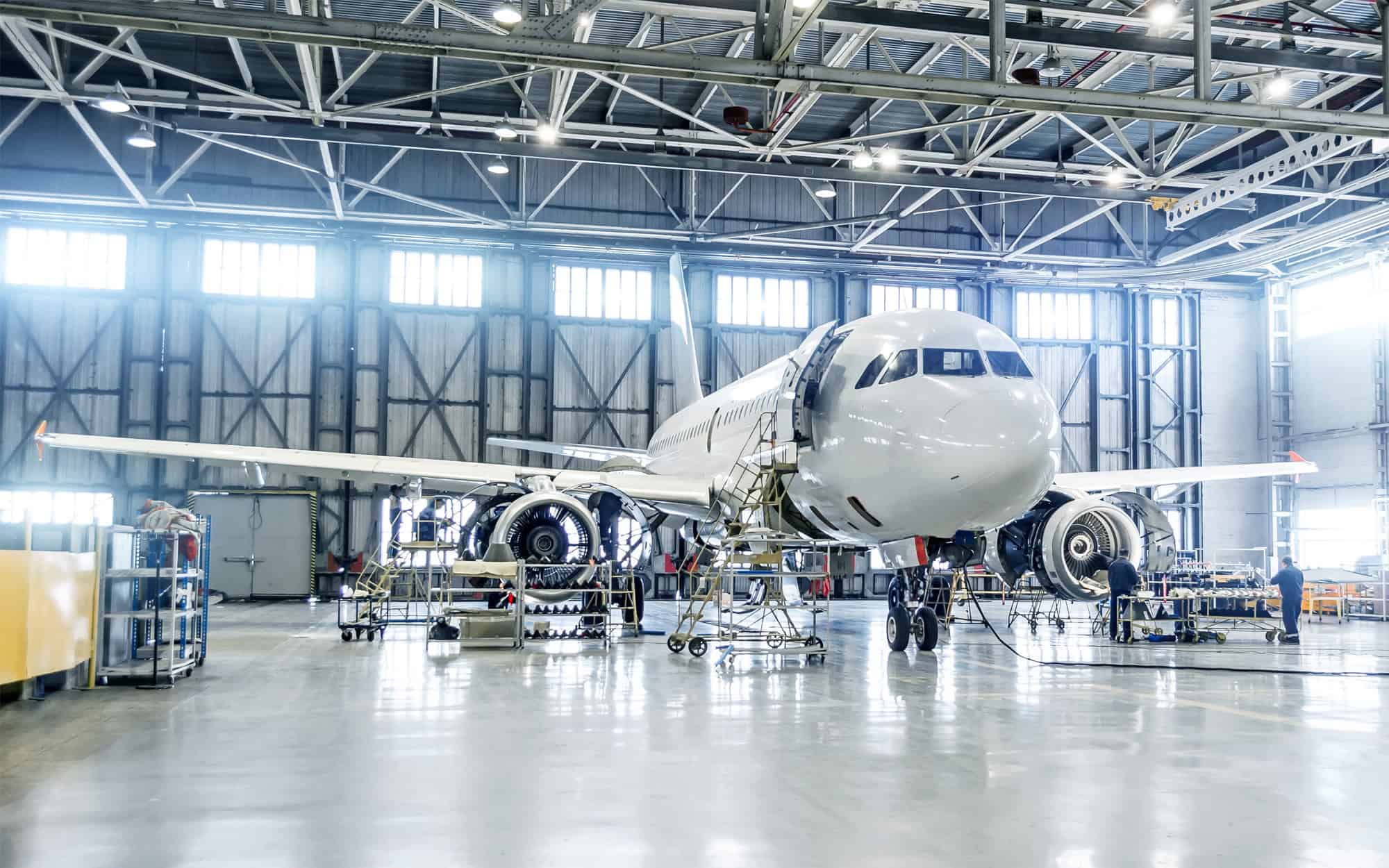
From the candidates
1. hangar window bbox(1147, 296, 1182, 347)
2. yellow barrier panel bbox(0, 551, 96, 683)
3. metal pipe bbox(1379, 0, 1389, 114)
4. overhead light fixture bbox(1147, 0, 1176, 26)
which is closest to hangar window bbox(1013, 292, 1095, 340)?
hangar window bbox(1147, 296, 1182, 347)

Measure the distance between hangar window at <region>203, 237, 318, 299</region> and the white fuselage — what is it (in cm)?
2183

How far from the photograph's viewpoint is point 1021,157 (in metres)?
Answer: 30.1

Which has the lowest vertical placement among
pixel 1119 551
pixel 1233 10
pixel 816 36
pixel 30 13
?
pixel 1119 551

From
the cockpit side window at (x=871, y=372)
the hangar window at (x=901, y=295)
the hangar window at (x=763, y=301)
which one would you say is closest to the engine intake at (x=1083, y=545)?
the cockpit side window at (x=871, y=372)

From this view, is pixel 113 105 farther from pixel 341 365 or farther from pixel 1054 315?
pixel 1054 315

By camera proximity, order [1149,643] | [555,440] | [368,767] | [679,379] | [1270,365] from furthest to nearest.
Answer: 1. [1270,365]
2. [555,440]
3. [679,379]
4. [1149,643]
5. [368,767]

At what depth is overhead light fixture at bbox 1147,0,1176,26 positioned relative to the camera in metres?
15.1

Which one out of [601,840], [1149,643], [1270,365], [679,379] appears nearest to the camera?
[601,840]

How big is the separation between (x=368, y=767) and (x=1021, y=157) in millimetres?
27976

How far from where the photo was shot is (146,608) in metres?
12.3

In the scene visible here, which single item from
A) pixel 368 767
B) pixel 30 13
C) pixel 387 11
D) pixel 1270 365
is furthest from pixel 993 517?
pixel 1270 365

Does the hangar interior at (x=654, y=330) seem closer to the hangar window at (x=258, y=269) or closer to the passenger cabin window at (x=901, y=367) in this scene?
the hangar window at (x=258, y=269)

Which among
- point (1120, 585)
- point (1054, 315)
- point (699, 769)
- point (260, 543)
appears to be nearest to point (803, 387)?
point (1120, 585)

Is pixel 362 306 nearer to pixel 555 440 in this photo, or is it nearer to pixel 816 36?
pixel 555 440
